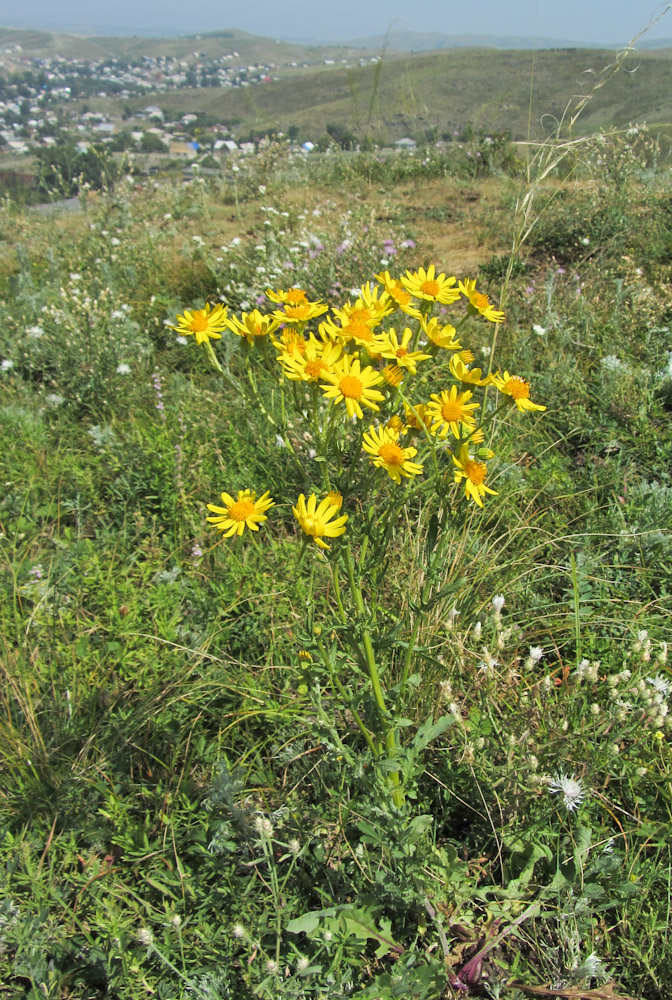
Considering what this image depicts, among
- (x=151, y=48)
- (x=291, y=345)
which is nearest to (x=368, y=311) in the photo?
(x=291, y=345)

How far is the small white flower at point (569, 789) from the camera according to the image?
1.48 m

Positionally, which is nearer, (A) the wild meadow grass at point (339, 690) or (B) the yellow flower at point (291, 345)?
(B) the yellow flower at point (291, 345)

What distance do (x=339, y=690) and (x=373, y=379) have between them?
1001mm

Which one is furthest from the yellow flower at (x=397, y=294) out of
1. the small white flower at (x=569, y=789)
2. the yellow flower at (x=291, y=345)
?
the small white flower at (x=569, y=789)

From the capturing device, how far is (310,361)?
1.25 metres

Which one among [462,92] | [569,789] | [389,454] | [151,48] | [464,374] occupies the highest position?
[151,48]

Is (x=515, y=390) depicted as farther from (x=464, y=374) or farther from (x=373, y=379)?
(x=373, y=379)

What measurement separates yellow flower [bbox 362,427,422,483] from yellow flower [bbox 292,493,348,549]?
14 cm

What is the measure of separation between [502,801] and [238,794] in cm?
78

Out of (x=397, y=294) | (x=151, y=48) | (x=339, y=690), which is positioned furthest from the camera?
(x=151, y=48)

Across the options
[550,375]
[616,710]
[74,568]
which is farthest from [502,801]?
[550,375]

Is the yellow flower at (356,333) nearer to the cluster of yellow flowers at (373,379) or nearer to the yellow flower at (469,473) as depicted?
the cluster of yellow flowers at (373,379)

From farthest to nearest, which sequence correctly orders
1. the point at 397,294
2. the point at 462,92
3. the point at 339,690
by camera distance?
1. the point at 462,92
2. the point at 339,690
3. the point at 397,294

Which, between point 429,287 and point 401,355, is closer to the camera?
point 401,355
